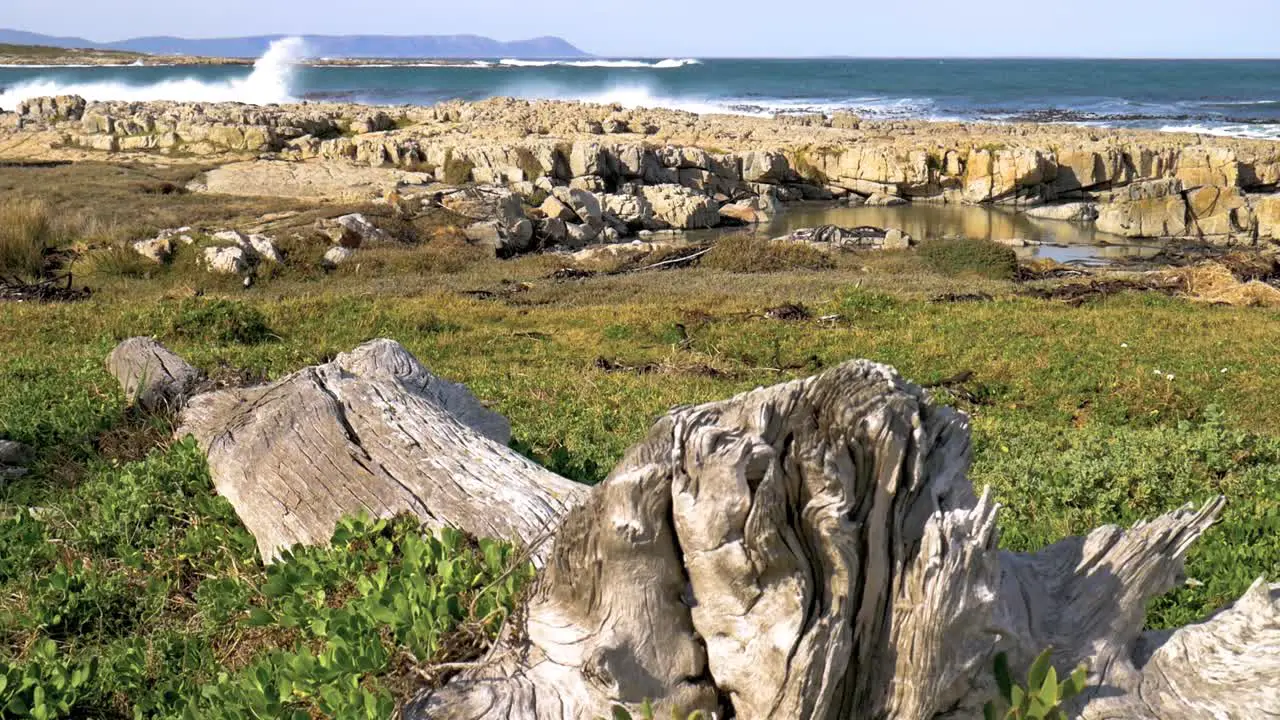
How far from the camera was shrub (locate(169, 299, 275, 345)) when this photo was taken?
1315 cm

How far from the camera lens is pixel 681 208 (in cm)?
4003

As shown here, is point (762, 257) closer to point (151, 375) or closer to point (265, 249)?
point (265, 249)

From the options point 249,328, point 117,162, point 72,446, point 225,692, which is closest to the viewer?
point 225,692

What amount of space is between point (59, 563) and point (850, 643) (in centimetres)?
443

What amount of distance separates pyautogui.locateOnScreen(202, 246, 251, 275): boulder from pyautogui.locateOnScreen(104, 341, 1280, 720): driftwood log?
21601mm

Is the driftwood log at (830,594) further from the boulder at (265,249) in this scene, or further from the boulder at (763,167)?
the boulder at (763,167)

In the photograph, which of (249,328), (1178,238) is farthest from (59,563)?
(1178,238)

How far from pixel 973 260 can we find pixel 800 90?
118 metres

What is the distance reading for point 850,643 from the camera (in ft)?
9.94

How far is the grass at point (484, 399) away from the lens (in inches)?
162

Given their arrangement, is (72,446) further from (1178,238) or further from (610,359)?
(1178,238)

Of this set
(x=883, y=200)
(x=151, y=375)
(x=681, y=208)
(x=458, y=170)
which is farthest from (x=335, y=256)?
(x=883, y=200)

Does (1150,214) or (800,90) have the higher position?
(800,90)

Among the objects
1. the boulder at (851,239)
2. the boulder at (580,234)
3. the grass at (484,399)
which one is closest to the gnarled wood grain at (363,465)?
the grass at (484,399)
